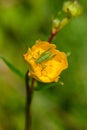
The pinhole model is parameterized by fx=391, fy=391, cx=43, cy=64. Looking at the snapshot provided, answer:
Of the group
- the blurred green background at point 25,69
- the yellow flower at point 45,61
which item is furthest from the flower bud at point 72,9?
the blurred green background at point 25,69

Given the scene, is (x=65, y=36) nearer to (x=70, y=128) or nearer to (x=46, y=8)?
(x=46, y=8)

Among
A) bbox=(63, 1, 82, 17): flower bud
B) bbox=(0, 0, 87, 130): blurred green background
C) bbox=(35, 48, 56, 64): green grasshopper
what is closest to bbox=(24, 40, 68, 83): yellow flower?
bbox=(35, 48, 56, 64): green grasshopper

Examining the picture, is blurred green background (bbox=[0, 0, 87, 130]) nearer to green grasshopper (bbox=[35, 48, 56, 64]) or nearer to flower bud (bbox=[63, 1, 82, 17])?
green grasshopper (bbox=[35, 48, 56, 64])

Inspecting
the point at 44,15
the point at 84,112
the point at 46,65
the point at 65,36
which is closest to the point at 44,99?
the point at 84,112

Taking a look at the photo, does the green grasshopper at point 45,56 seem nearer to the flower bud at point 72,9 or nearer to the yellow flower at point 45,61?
the yellow flower at point 45,61

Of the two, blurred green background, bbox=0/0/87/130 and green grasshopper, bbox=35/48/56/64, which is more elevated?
green grasshopper, bbox=35/48/56/64

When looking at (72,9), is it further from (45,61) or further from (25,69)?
(25,69)
